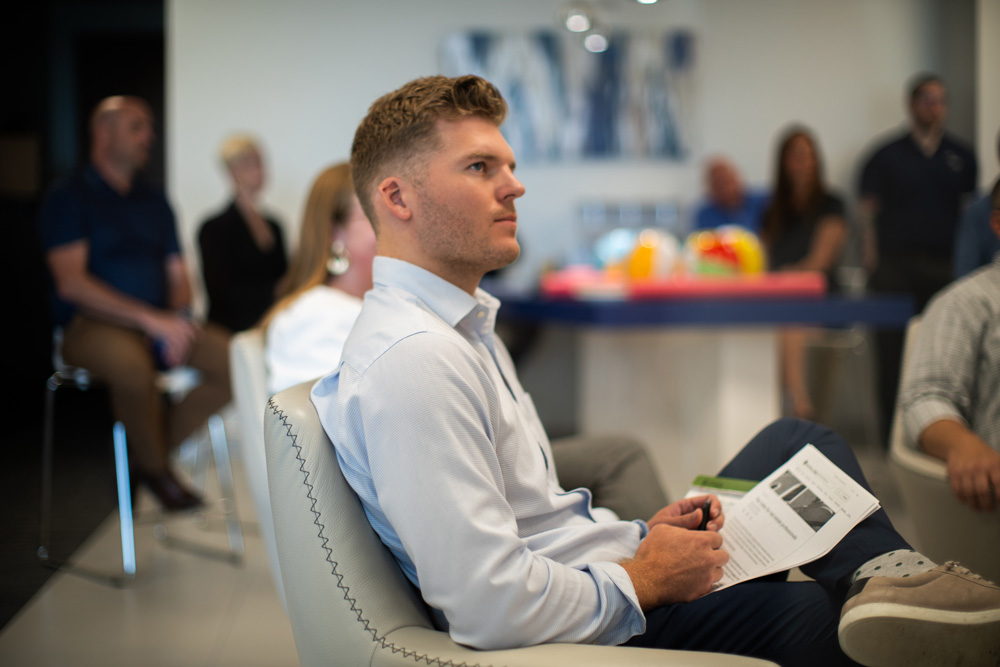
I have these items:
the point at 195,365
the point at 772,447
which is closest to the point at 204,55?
the point at 195,365

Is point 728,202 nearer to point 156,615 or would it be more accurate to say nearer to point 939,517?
point 939,517

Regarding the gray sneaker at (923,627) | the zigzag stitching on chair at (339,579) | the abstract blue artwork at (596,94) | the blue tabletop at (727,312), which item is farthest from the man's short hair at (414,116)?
the abstract blue artwork at (596,94)

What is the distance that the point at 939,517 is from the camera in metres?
1.24

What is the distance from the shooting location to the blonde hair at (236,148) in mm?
3518

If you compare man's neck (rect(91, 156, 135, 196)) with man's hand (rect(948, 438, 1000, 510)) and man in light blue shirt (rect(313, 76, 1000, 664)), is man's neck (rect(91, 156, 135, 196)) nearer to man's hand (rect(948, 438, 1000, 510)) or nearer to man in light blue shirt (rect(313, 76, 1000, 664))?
man in light blue shirt (rect(313, 76, 1000, 664))

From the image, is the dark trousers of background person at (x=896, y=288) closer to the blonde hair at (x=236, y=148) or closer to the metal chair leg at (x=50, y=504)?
the metal chair leg at (x=50, y=504)

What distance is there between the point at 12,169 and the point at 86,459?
2.64ft

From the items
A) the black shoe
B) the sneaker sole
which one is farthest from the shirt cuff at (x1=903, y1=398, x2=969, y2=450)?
the black shoe

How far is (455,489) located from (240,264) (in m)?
2.77

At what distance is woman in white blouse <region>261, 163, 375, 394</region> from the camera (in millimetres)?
1642

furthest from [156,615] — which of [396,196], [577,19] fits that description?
[577,19]

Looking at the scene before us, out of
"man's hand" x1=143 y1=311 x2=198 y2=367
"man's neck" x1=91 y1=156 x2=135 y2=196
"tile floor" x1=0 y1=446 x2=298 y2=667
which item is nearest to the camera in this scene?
"tile floor" x1=0 y1=446 x2=298 y2=667

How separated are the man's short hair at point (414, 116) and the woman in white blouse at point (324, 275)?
0.62 metres

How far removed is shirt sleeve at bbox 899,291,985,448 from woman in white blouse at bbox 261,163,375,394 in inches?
40.9
